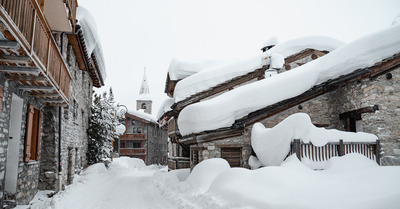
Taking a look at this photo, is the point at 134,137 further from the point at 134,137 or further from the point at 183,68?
the point at 183,68

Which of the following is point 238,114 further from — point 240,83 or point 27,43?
point 27,43

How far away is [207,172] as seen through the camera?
1027cm

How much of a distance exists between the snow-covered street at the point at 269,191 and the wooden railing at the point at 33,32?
4146mm

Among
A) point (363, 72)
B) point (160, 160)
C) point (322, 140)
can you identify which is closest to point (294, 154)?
point (322, 140)

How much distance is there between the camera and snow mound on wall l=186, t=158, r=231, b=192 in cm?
988

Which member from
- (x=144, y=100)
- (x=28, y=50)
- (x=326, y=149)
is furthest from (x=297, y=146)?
(x=144, y=100)

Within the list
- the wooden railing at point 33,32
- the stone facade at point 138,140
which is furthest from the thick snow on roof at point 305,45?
the stone facade at point 138,140

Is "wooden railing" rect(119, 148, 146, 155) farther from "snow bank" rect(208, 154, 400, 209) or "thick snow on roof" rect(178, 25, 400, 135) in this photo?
"snow bank" rect(208, 154, 400, 209)

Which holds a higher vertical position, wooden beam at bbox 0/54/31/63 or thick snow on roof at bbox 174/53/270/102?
thick snow on roof at bbox 174/53/270/102

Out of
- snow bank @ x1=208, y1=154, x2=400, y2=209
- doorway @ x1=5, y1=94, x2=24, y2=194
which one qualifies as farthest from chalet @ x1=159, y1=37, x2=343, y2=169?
doorway @ x1=5, y1=94, x2=24, y2=194

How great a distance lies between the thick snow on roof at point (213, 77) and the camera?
1708 centimetres

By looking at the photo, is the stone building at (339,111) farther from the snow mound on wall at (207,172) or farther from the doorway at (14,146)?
the doorway at (14,146)

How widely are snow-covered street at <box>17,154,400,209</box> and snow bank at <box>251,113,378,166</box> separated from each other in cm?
80

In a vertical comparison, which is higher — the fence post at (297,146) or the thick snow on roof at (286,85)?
the thick snow on roof at (286,85)
